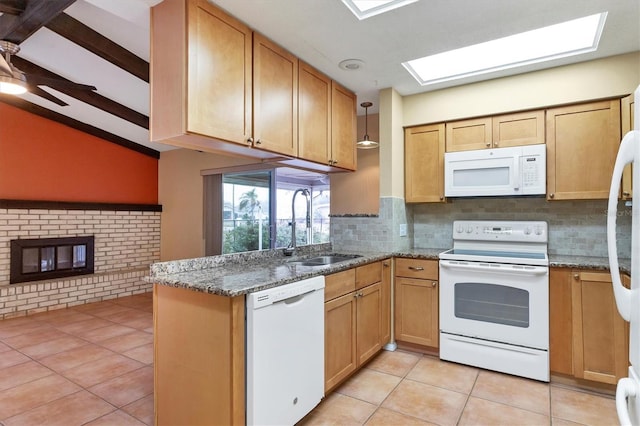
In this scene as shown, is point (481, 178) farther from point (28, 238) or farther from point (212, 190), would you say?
point (28, 238)

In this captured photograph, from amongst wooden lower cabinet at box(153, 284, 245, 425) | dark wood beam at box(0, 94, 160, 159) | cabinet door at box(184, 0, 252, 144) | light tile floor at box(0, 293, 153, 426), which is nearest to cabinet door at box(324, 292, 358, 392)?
wooden lower cabinet at box(153, 284, 245, 425)

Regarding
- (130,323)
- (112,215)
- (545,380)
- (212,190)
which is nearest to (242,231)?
(212,190)

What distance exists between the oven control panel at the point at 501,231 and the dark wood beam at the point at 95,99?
4.20m

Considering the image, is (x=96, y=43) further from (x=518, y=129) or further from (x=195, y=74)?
(x=518, y=129)

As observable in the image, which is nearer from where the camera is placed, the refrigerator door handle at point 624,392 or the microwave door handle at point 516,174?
the refrigerator door handle at point 624,392

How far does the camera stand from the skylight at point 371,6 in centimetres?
203

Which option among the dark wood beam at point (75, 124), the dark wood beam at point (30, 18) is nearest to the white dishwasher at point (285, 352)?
the dark wood beam at point (30, 18)

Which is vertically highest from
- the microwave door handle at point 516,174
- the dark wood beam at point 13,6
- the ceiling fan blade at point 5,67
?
the dark wood beam at point 13,6

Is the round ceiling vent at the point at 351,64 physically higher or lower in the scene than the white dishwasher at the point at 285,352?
higher

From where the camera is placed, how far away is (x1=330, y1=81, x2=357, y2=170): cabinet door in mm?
3115

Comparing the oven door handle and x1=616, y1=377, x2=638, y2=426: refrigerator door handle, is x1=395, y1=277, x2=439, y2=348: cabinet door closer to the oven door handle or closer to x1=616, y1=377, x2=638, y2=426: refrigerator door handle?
the oven door handle

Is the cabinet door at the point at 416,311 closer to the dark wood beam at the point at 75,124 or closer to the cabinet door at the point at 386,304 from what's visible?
the cabinet door at the point at 386,304

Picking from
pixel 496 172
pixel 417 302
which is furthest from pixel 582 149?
pixel 417 302

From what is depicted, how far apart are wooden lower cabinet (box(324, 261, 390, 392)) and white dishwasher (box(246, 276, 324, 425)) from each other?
5.7 inches
